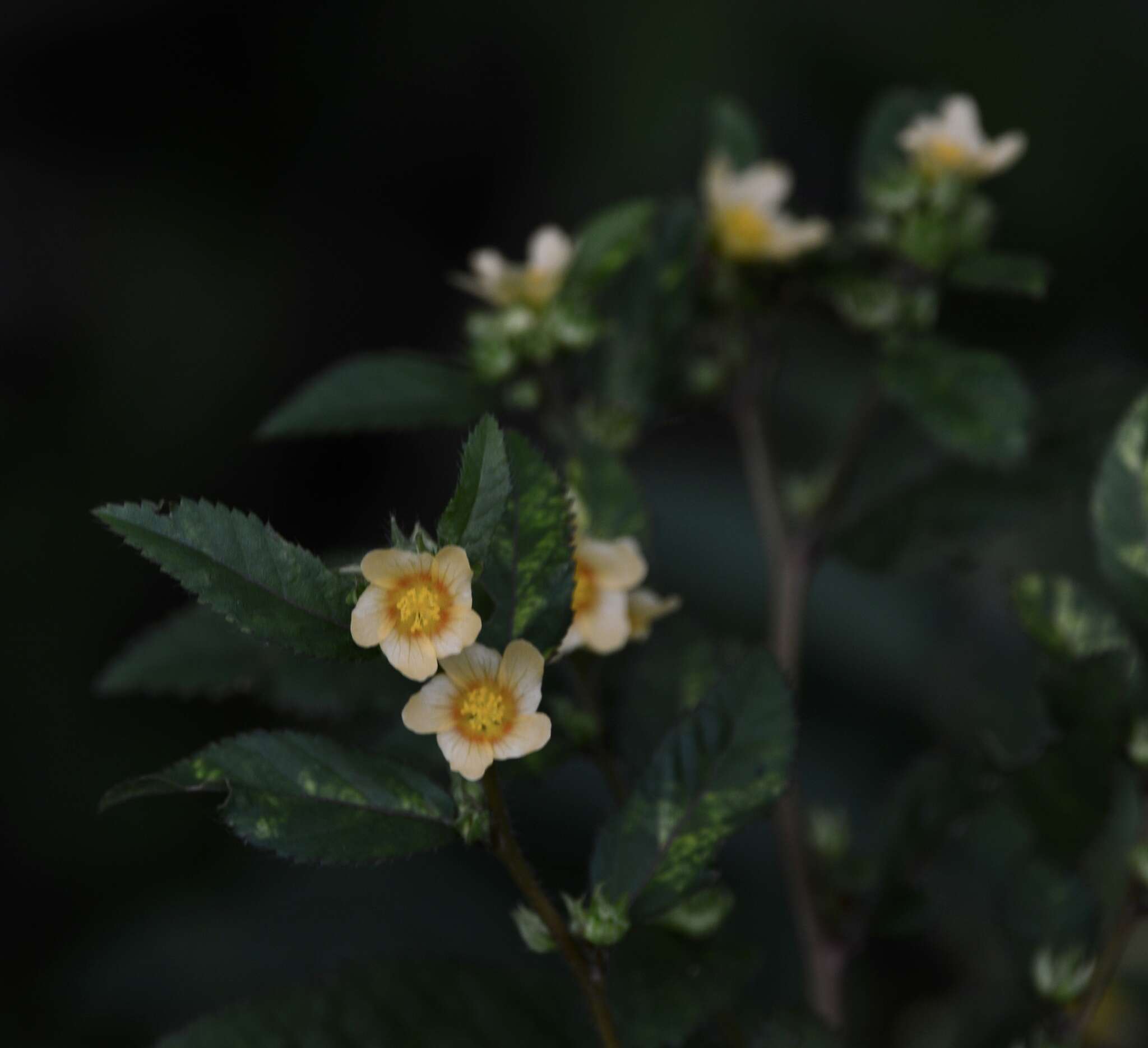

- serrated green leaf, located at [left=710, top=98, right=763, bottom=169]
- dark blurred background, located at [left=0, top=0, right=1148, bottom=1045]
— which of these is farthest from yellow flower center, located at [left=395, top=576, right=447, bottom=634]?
dark blurred background, located at [left=0, top=0, right=1148, bottom=1045]

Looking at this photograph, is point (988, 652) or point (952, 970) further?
point (988, 652)

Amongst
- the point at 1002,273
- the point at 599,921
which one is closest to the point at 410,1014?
the point at 599,921

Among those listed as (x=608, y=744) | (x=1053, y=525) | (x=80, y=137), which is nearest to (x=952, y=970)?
(x=1053, y=525)

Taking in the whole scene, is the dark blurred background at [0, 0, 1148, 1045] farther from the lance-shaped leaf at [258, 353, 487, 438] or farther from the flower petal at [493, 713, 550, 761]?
the flower petal at [493, 713, 550, 761]

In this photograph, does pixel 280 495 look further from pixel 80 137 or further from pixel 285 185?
pixel 80 137

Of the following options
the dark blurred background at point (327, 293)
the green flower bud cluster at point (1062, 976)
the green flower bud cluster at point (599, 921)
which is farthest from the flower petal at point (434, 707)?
the dark blurred background at point (327, 293)

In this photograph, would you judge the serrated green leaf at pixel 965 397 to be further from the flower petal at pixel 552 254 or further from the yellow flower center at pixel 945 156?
the flower petal at pixel 552 254

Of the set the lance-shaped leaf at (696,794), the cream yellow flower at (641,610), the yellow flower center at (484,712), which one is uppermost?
the cream yellow flower at (641,610)
